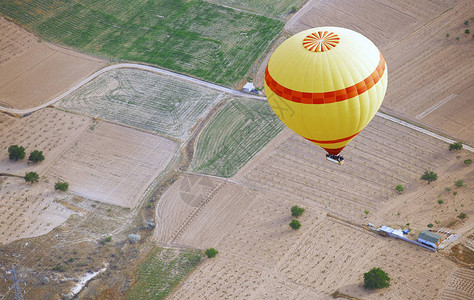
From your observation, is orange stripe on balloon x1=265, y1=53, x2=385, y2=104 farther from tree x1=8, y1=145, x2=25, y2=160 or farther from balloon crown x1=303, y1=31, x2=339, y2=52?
tree x1=8, y1=145, x2=25, y2=160

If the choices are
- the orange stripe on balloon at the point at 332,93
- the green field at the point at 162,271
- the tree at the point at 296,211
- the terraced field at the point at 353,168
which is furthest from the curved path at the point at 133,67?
the orange stripe on balloon at the point at 332,93

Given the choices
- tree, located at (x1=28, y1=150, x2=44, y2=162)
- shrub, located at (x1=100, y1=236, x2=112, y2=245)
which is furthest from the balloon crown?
tree, located at (x1=28, y1=150, x2=44, y2=162)

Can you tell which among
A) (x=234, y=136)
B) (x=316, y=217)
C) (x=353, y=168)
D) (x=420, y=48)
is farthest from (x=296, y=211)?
(x=420, y=48)

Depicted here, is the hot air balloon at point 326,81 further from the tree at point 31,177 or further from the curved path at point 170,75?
the tree at point 31,177

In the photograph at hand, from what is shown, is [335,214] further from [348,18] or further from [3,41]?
[3,41]

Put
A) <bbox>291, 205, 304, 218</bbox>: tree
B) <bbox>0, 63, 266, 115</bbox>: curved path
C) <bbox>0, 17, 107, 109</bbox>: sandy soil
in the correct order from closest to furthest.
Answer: <bbox>291, 205, 304, 218</bbox>: tree, <bbox>0, 63, 266, 115</bbox>: curved path, <bbox>0, 17, 107, 109</bbox>: sandy soil

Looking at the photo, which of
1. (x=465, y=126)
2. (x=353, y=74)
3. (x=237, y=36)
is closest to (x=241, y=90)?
(x=237, y=36)

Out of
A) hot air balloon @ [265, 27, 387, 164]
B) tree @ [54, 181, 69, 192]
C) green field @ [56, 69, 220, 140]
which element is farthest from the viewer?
green field @ [56, 69, 220, 140]

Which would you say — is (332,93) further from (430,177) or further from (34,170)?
(34,170)
